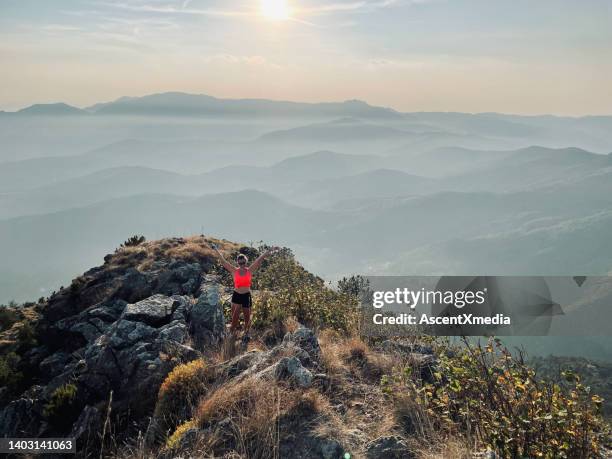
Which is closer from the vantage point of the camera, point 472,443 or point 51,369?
point 472,443

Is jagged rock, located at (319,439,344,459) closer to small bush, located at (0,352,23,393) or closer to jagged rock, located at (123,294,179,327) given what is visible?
jagged rock, located at (123,294,179,327)

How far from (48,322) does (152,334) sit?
12.0 meters

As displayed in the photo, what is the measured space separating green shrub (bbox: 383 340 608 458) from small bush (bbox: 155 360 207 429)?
385 cm

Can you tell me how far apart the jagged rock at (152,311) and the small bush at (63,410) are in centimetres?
272

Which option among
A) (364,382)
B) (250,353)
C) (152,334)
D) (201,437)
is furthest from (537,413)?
(152,334)

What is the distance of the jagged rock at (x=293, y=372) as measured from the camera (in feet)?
25.5

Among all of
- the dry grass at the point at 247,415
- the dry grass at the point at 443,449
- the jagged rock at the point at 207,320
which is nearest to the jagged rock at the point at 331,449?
the dry grass at the point at 247,415

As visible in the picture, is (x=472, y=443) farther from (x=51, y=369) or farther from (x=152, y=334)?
(x=51, y=369)

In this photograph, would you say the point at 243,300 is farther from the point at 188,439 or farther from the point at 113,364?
the point at 188,439

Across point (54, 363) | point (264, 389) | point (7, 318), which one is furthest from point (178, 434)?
point (7, 318)

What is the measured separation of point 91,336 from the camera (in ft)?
52.5

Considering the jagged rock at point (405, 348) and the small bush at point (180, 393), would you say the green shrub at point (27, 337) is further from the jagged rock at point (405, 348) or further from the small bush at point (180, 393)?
the jagged rock at point (405, 348)

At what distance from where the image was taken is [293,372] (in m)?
7.89

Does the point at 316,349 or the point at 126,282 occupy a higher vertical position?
the point at 126,282
